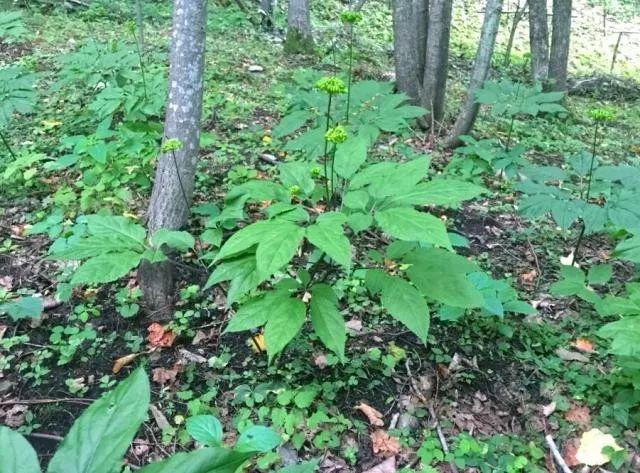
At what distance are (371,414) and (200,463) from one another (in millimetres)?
1666

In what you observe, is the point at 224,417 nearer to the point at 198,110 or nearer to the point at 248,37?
the point at 198,110

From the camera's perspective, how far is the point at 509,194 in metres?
4.57

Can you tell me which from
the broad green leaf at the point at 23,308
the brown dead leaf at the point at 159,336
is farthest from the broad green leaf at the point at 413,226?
the broad green leaf at the point at 23,308

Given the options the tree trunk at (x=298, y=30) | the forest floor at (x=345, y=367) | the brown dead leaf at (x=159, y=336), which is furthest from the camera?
the tree trunk at (x=298, y=30)

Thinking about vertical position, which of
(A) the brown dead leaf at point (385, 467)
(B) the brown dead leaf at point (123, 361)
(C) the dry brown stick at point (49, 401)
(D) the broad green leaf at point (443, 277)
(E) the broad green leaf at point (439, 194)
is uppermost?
(E) the broad green leaf at point (439, 194)

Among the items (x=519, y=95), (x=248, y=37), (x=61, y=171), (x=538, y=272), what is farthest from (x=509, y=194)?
(x=248, y=37)

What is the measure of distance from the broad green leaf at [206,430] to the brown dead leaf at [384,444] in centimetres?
74

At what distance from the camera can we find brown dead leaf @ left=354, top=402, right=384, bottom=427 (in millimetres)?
2426

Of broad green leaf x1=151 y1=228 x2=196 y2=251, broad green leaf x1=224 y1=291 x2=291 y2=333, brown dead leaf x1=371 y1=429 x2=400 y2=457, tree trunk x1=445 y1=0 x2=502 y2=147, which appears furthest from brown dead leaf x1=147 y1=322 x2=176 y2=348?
tree trunk x1=445 y1=0 x2=502 y2=147

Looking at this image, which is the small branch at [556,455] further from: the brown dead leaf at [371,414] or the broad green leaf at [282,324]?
the broad green leaf at [282,324]

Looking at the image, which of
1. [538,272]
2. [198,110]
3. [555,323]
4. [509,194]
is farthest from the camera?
[509,194]

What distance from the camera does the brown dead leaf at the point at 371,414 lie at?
2426 mm

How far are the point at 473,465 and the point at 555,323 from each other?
1230 millimetres

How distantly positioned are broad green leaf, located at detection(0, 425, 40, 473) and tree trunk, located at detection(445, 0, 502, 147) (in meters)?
4.47
